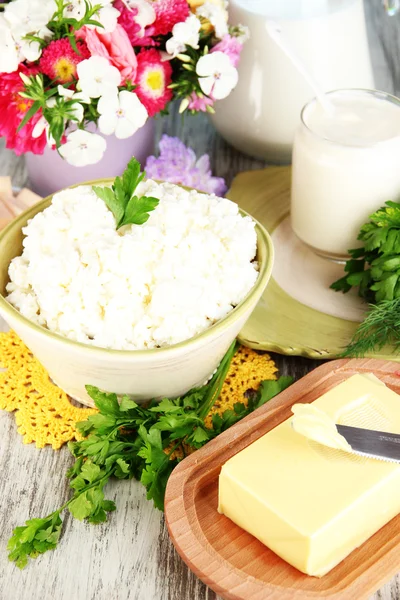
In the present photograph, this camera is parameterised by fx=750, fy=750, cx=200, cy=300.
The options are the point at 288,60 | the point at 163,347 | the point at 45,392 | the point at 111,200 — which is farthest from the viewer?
the point at 288,60

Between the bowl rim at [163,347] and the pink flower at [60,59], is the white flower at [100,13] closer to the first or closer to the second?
the pink flower at [60,59]

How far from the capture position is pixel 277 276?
145 centimetres

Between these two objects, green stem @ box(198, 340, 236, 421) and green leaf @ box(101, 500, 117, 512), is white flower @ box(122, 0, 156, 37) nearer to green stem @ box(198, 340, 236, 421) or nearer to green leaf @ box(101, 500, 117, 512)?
green stem @ box(198, 340, 236, 421)

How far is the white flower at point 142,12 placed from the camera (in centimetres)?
130

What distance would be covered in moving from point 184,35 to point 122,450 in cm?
73

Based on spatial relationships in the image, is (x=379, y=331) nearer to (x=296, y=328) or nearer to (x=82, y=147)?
(x=296, y=328)

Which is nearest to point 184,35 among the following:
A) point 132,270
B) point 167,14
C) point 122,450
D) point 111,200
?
point 167,14

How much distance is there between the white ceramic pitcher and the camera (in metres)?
1.54

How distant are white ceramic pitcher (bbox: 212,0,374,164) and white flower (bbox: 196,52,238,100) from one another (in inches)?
8.6

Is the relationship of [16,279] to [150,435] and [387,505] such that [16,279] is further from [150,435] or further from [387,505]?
[387,505]

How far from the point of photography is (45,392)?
125 cm

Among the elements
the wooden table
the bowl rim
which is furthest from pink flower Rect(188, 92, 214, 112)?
the wooden table

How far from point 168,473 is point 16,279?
0.37 meters

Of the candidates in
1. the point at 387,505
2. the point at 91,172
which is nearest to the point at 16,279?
the point at 91,172
